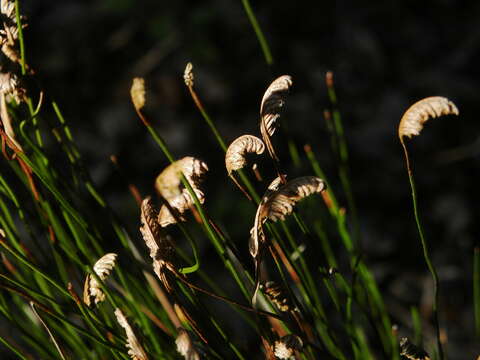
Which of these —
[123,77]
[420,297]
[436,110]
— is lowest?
[420,297]

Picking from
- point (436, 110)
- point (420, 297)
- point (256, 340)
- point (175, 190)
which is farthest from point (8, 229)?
point (420, 297)

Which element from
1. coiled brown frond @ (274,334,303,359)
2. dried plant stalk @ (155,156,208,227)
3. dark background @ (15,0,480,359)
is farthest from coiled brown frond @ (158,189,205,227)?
dark background @ (15,0,480,359)

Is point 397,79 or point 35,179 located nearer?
Answer: point 35,179

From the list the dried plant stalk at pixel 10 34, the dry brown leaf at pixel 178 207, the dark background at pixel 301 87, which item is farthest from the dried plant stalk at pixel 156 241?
the dark background at pixel 301 87

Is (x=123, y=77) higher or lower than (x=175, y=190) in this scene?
lower

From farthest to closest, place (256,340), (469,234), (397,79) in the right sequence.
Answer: (397,79)
(469,234)
(256,340)

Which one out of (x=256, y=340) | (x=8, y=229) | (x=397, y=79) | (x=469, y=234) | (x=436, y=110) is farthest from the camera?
(x=397, y=79)

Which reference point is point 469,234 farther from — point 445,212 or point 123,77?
point 123,77

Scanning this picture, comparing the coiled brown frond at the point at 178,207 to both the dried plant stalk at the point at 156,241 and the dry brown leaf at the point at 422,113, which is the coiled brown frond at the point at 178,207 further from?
the dry brown leaf at the point at 422,113
